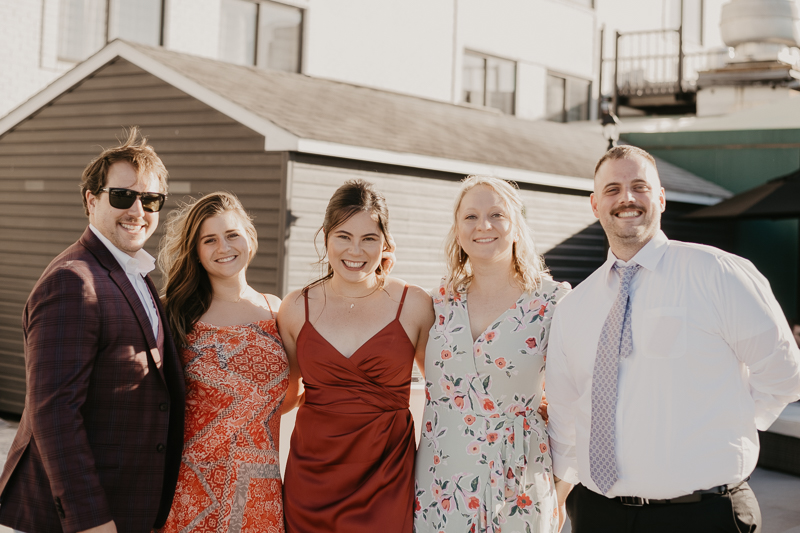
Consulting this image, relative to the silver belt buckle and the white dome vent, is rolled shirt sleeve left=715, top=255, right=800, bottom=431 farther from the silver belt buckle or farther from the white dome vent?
the white dome vent

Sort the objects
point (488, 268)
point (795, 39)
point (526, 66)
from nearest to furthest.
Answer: point (488, 268) < point (795, 39) < point (526, 66)

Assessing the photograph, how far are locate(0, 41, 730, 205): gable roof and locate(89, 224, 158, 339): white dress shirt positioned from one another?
15.6ft

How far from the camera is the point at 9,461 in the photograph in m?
2.57

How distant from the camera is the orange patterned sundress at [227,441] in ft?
9.66

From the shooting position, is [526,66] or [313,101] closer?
[313,101]

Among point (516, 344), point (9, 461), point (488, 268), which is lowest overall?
point (9, 461)

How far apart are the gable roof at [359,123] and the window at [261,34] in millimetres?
1658

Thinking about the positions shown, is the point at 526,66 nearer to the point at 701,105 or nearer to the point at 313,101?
the point at 701,105

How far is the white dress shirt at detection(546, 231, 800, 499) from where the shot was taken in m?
2.54

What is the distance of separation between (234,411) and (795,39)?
15.9m

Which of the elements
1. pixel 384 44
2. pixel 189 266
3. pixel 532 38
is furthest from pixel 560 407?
pixel 532 38

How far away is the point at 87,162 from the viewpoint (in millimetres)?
8680

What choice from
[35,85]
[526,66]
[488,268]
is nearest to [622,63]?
[526,66]

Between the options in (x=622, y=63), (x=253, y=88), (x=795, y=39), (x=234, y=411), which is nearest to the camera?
(x=234, y=411)
